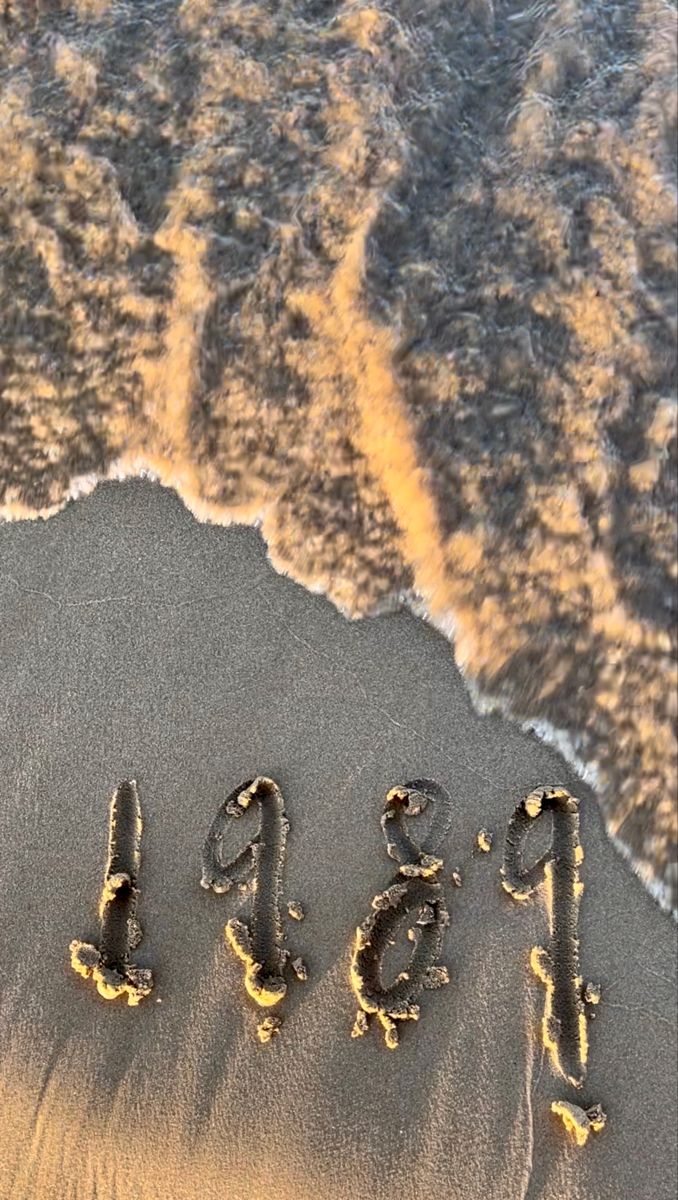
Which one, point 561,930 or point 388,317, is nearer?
point 561,930

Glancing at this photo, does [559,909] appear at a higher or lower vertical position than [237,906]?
higher

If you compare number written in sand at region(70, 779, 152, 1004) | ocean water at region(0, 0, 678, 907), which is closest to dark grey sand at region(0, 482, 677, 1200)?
number written in sand at region(70, 779, 152, 1004)

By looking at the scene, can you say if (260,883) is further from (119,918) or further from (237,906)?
(119,918)

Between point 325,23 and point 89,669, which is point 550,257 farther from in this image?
point 89,669

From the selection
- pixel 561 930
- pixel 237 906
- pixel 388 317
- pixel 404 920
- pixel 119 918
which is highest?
pixel 388 317

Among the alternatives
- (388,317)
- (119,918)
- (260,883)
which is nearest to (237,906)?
(260,883)

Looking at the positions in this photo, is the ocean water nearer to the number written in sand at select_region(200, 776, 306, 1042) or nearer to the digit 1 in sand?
the digit 1 in sand

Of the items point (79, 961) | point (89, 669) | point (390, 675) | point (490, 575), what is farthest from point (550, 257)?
point (79, 961)

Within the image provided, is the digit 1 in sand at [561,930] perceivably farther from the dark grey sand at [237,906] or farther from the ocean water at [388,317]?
the ocean water at [388,317]
